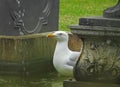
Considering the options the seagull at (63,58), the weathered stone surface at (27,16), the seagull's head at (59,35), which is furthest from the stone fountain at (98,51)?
the weathered stone surface at (27,16)

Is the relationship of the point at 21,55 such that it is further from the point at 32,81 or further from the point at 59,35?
the point at 59,35

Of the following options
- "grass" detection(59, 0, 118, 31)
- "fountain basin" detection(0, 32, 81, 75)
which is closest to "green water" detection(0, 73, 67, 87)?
"fountain basin" detection(0, 32, 81, 75)

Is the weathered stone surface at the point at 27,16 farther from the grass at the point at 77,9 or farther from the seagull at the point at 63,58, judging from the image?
the grass at the point at 77,9

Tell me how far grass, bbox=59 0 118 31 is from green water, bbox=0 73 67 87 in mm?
6735

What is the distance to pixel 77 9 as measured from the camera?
2506cm

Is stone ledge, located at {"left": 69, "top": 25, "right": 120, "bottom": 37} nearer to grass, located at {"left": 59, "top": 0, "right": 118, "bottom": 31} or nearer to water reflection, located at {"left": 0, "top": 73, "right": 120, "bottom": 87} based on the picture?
water reflection, located at {"left": 0, "top": 73, "right": 120, "bottom": 87}

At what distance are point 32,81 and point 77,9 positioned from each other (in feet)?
48.5

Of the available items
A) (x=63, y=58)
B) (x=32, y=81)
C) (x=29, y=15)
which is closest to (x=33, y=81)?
(x=32, y=81)

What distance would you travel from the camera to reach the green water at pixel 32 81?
1016 centimetres

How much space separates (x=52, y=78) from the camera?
10.9 meters

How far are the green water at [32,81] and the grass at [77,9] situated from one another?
265 inches

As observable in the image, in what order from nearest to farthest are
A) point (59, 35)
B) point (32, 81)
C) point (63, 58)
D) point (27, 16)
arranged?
point (63, 58) → point (59, 35) → point (32, 81) → point (27, 16)

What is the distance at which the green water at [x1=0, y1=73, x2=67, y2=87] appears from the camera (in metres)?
10.2

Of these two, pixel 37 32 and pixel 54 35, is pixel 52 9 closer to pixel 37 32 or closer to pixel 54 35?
pixel 37 32
